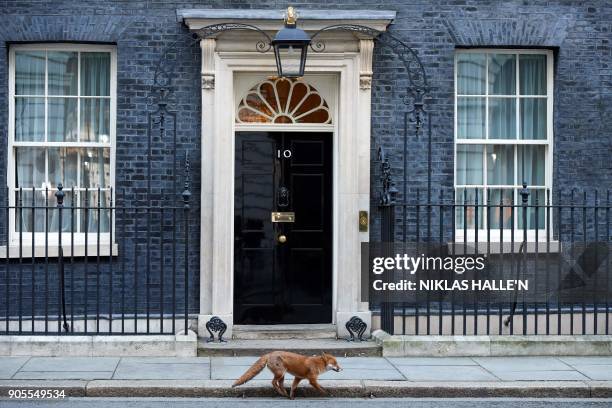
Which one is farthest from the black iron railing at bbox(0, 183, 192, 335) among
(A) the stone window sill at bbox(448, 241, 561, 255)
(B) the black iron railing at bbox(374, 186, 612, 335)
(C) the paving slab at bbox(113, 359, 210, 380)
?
(A) the stone window sill at bbox(448, 241, 561, 255)

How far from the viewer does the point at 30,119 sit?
12617 mm

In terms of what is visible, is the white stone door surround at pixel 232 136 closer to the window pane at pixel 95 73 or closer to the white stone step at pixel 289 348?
the white stone step at pixel 289 348

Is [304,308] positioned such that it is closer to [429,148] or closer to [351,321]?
[351,321]

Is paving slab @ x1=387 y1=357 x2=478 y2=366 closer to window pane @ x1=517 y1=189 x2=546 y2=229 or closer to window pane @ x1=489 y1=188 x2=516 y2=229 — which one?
window pane @ x1=489 y1=188 x2=516 y2=229

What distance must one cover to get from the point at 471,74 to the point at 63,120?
4907mm

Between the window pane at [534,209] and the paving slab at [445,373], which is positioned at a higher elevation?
the window pane at [534,209]

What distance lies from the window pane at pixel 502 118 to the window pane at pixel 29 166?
5.39 metres

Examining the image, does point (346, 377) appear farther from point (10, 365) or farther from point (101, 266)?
point (101, 266)

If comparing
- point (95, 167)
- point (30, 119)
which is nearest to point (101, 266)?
point (95, 167)

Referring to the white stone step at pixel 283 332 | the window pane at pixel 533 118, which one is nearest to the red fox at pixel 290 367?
the white stone step at pixel 283 332

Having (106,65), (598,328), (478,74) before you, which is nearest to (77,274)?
(106,65)

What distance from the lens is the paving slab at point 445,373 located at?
34.0 ft

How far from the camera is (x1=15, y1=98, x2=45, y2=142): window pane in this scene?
41.3 ft

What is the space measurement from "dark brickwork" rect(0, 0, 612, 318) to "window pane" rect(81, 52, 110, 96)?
0.33 m
